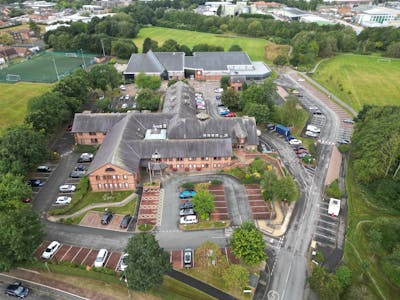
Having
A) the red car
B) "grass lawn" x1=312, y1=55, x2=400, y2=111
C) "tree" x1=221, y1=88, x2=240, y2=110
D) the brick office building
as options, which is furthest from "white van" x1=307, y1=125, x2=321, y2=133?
"grass lawn" x1=312, y1=55, x2=400, y2=111

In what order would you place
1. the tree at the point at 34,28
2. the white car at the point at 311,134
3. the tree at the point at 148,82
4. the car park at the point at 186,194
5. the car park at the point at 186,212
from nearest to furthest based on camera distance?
the car park at the point at 186,212
the car park at the point at 186,194
the white car at the point at 311,134
the tree at the point at 148,82
the tree at the point at 34,28

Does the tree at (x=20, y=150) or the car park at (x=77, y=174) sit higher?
the tree at (x=20, y=150)

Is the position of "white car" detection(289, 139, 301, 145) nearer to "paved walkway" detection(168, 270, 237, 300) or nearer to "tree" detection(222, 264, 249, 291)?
"tree" detection(222, 264, 249, 291)

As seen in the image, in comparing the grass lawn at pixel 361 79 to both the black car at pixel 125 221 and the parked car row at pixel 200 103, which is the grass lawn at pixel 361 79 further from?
the black car at pixel 125 221

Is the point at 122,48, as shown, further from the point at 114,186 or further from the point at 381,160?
the point at 381,160

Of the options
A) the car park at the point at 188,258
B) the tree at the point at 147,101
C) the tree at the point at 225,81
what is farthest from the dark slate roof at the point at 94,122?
the tree at the point at 225,81

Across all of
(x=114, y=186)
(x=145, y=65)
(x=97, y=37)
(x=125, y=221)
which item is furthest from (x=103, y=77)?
(x=97, y=37)
